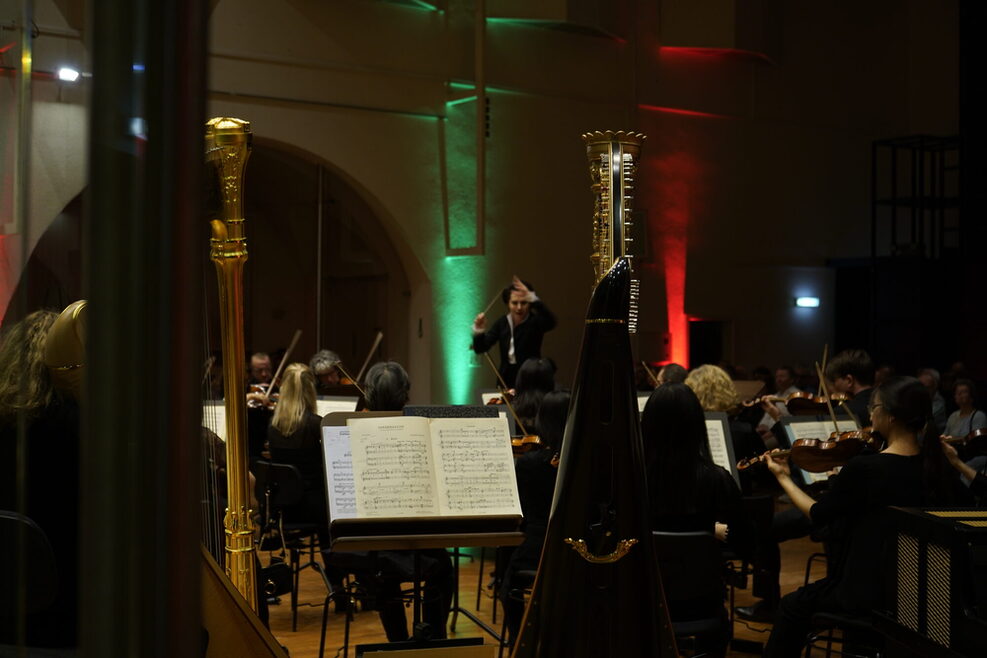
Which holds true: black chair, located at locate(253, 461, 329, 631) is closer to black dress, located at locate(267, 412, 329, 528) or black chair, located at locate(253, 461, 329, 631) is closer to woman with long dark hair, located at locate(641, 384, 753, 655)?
black dress, located at locate(267, 412, 329, 528)

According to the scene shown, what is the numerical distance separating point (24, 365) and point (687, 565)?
117 inches

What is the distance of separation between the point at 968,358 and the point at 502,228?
18.9 ft

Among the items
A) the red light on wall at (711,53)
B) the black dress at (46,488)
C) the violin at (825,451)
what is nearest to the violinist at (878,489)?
the violin at (825,451)

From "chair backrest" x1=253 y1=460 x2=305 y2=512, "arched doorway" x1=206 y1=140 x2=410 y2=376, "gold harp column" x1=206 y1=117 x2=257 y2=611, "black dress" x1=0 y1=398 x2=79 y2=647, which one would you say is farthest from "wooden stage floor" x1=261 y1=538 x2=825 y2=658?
"black dress" x1=0 y1=398 x2=79 y2=647

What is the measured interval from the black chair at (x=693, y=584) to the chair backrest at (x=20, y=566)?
277 cm

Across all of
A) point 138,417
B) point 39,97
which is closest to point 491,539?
A: point 39,97

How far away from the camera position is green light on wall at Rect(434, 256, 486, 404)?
9.49 metres

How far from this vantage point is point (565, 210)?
1032 cm

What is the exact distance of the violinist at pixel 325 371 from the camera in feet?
22.6

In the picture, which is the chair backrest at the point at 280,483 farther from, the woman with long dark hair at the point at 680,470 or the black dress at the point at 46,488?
the black dress at the point at 46,488

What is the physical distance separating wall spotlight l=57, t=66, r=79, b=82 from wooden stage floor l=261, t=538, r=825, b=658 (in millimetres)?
4041

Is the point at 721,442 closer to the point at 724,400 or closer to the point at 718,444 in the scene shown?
the point at 718,444

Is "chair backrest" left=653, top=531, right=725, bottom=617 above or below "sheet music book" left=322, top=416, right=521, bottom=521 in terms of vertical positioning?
below

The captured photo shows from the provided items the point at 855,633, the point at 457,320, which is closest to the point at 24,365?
the point at 855,633
